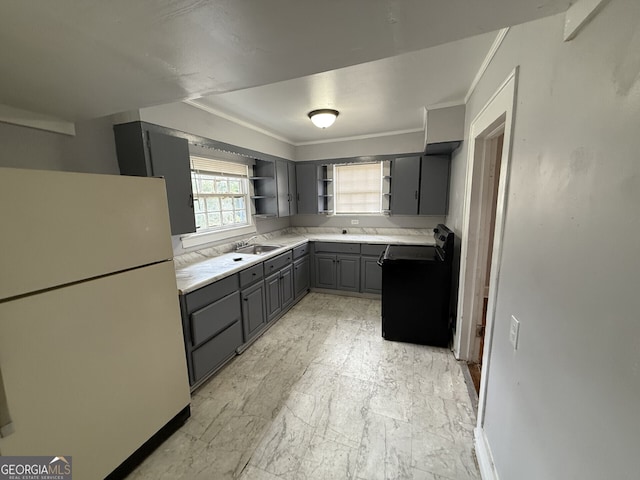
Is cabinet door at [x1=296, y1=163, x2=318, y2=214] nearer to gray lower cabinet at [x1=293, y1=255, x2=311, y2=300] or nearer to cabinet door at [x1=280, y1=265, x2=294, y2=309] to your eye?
gray lower cabinet at [x1=293, y1=255, x2=311, y2=300]

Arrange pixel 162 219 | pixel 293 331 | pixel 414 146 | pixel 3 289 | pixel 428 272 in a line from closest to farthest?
1. pixel 3 289
2. pixel 162 219
3. pixel 428 272
4. pixel 293 331
5. pixel 414 146

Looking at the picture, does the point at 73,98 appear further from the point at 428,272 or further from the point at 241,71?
the point at 428,272

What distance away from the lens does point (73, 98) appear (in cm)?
148

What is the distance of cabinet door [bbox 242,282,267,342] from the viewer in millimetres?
2553

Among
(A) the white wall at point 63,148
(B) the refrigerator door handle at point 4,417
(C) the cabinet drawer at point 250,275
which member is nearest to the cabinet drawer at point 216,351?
(C) the cabinet drawer at point 250,275

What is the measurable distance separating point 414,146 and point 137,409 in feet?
13.6

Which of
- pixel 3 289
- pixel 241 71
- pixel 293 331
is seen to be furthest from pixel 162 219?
pixel 293 331

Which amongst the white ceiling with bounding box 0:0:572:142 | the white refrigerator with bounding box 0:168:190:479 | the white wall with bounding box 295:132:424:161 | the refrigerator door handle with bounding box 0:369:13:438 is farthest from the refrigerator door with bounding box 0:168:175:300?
the white wall with bounding box 295:132:424:161

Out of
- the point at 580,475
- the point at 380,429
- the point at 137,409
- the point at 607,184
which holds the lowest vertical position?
the point at 380,429

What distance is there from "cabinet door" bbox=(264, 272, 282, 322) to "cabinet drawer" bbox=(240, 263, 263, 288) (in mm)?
194

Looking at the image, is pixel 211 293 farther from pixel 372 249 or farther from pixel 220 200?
pixel 372 249

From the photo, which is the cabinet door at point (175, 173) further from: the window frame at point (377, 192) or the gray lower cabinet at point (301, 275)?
the window frame at point (377, 192)

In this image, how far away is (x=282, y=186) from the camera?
3.91 m

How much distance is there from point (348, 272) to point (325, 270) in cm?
38
